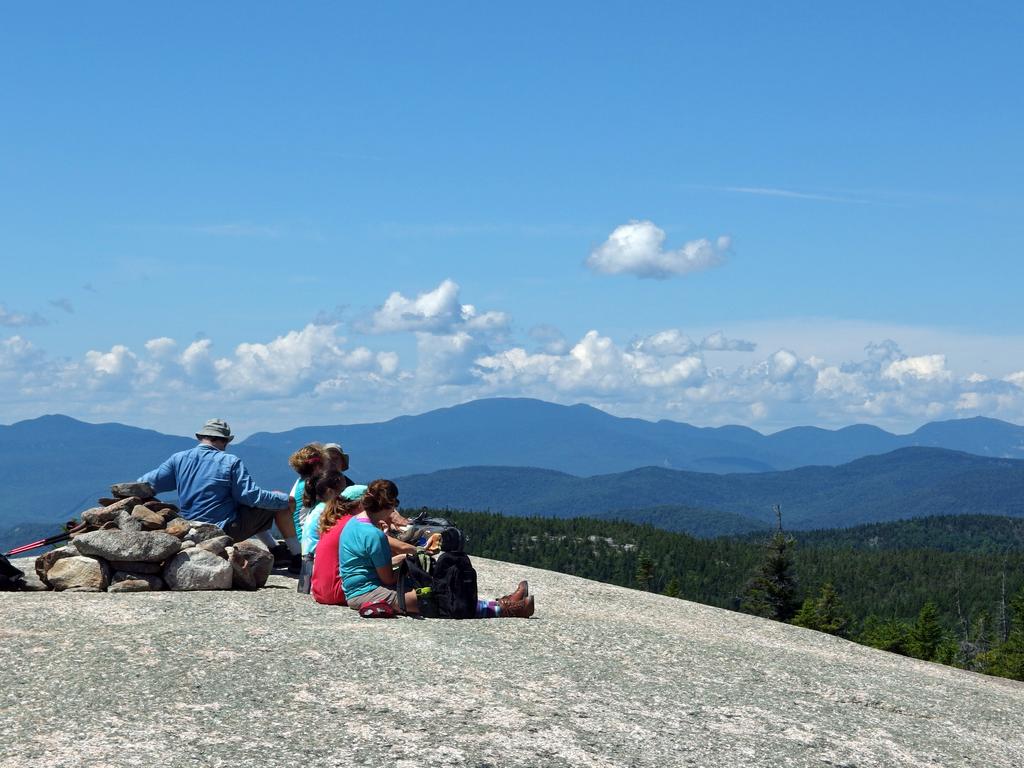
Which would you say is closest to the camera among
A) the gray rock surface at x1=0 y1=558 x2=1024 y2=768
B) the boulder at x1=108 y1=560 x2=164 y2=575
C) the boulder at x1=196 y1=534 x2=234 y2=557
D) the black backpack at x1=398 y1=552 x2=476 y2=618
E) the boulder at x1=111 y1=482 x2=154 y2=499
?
the gray rock surface at x1=0 y1=558 x2=1024 y2=768

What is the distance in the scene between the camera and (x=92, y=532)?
19031 millimetres

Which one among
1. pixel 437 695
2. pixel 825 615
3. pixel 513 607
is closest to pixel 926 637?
pixel 825 615

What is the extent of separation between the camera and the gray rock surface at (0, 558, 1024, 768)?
11.1 meters

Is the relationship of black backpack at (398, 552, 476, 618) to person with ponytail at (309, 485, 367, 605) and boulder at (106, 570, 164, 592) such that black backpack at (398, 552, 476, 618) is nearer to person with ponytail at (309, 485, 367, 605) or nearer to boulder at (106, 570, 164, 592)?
person with ponytail at (309, 485, 367, 605)

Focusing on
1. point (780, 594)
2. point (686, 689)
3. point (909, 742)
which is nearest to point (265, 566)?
point (686, 689)

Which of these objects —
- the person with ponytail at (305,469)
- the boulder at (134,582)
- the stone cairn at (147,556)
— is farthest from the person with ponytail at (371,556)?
the boulder at (134,582)

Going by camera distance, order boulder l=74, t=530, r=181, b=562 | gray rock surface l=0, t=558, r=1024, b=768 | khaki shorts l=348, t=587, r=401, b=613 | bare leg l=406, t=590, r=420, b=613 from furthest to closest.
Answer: boulder l=74, t=530, r=181, b=562 < bare leg l=406, t=590, r=420, b=613 < khaki shorts l=348, t=587, r=401, b=613 < gray rock surface l=0, t=558, r=1024, b=768

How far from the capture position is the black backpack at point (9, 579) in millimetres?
18766

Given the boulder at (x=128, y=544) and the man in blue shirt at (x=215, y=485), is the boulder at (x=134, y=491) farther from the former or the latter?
the boulder at (x=128, y=544)

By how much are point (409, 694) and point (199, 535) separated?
8753mm

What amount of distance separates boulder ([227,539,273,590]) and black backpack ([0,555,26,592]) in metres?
3.64

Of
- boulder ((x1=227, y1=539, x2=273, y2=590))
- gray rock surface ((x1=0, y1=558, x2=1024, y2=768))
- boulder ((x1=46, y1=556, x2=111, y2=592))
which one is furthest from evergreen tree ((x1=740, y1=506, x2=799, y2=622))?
boulder ((x1=46, y1=556, x2=111, y2=592))

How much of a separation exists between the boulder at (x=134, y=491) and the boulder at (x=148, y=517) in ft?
2.62

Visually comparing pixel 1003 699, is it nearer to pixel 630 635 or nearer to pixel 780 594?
pixel 630 635
